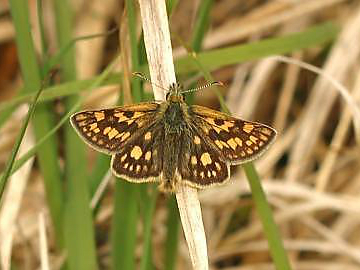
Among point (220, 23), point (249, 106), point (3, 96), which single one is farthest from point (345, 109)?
point (3, 96)

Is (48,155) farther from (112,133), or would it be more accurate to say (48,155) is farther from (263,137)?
(263,137)

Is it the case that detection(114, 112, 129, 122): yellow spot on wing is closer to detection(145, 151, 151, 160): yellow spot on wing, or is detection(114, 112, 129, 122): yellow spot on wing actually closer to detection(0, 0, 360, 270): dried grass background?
detection(145, 151, 151, 160): yellow spot on wing

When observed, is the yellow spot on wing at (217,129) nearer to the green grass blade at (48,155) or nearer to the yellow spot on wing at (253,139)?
the yellow spot on wing at (253,139)

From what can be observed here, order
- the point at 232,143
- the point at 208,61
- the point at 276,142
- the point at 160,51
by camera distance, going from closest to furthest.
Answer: the point at 160,51 < the point at 232,143 < the point at 208,61 < the point at 276,142

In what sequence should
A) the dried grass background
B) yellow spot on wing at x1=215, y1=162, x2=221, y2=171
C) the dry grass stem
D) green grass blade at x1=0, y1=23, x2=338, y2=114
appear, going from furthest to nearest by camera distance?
the dried grass background, green grass blade at x1=0, y1=23, x2=338, y2=114, yellow spot on wing at x1=215, y1=162, x2=221, y2=171, the dry grass stem

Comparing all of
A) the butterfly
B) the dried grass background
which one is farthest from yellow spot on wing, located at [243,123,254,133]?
the dried grass background

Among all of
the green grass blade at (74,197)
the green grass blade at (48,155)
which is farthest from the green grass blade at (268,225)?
the green grass blade at (48,155)

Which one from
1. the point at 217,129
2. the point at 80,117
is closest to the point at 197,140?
the point at 217,129
